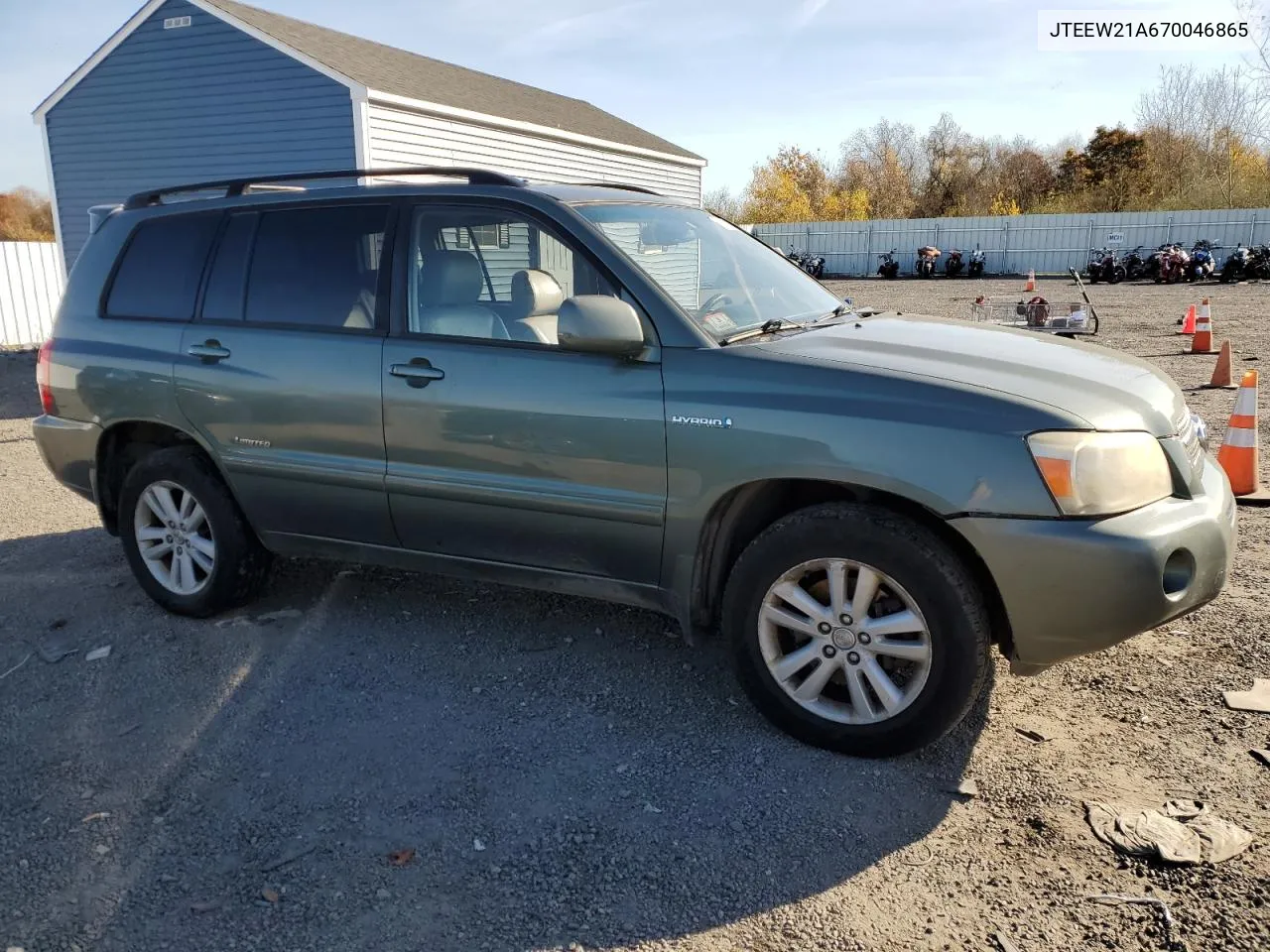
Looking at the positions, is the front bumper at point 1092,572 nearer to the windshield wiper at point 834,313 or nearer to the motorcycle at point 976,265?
the windshield wiper at point 834,313

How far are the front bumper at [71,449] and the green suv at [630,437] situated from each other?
0.07 ft

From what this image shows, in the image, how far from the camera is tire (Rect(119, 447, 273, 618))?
14.4 feet

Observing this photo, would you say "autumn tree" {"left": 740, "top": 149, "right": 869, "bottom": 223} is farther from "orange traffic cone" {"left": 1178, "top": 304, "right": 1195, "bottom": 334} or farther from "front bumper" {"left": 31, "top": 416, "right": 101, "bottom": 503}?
"front bumper" {"left": 31, "top": 416, "right": 101, "bottom": 503}

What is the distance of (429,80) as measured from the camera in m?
15.4

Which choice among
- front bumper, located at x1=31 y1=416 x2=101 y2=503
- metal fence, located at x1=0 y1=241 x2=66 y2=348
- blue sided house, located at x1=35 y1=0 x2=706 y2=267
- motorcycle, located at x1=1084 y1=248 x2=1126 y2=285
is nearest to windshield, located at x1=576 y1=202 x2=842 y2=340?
front bumper, located at x1=31 y1=416 x2=101 y2=503

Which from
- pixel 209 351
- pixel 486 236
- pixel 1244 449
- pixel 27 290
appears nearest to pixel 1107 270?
pixel 1244 449

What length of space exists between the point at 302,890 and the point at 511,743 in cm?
90

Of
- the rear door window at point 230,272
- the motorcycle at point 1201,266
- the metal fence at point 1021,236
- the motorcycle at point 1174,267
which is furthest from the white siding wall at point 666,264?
the metal fence at point 1021,236

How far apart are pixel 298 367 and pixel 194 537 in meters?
1.08

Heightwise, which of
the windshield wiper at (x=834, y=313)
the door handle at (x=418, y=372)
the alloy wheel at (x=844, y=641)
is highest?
the windshield wiper at (x=834, y=313)

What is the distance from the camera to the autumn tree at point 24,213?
1972 inches

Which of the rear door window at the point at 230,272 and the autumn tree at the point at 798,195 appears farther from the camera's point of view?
the autumn tree at the point at 798,195

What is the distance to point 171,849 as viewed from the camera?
286 cm

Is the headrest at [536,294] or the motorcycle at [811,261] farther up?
the motorcycle at [811,261]
